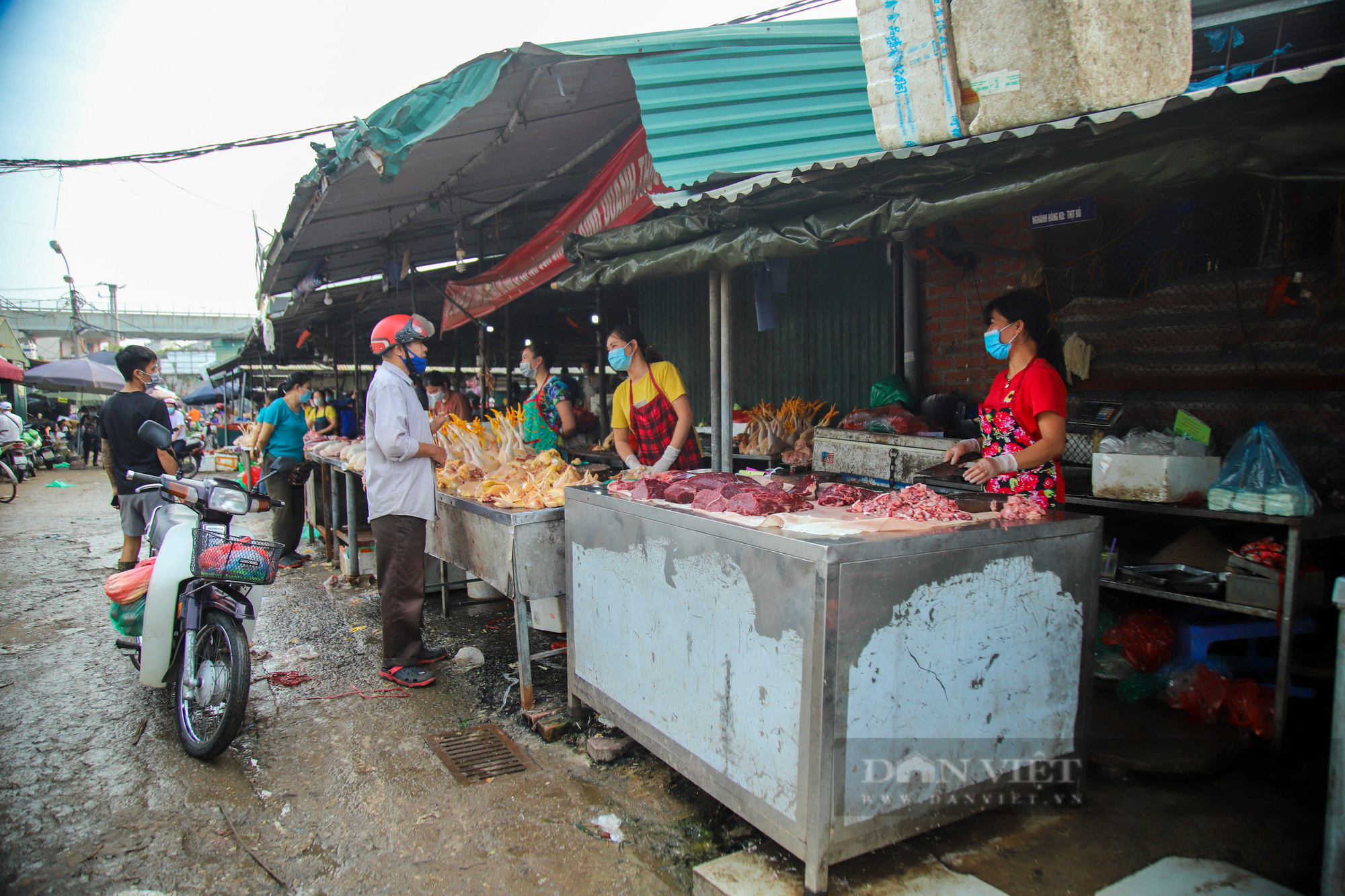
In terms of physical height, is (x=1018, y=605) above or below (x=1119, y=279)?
below

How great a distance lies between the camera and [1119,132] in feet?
9.01

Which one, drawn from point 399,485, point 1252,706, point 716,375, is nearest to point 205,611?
point 399,485

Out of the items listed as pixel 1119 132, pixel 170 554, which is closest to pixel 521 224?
pixel 170 554

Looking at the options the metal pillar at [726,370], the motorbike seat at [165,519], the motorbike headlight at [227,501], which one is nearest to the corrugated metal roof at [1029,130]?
the metal pillar at [726,370]

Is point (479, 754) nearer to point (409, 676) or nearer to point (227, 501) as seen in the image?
point (409, 676)

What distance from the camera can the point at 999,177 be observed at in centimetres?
304

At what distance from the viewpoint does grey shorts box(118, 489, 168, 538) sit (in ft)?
18.0

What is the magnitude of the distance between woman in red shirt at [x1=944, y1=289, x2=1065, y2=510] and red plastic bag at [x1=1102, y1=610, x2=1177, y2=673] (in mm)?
1106

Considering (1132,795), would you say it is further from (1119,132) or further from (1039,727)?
(1119,132)

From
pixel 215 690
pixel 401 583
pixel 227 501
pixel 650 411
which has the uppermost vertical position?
pixel 650 411

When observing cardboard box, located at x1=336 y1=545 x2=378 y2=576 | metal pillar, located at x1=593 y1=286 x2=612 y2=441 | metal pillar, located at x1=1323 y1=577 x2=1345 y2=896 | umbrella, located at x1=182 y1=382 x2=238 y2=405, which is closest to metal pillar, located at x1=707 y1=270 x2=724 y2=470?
metal pillar, located at x1=1323 y1=577 x2=1345 y2=896

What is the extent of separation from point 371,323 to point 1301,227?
1523 centimetres

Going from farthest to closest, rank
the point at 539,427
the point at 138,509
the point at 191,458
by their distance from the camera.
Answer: the point at 539,427 → the point at 191,458 → the point at 138,509

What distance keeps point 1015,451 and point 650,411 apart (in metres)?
2.50
